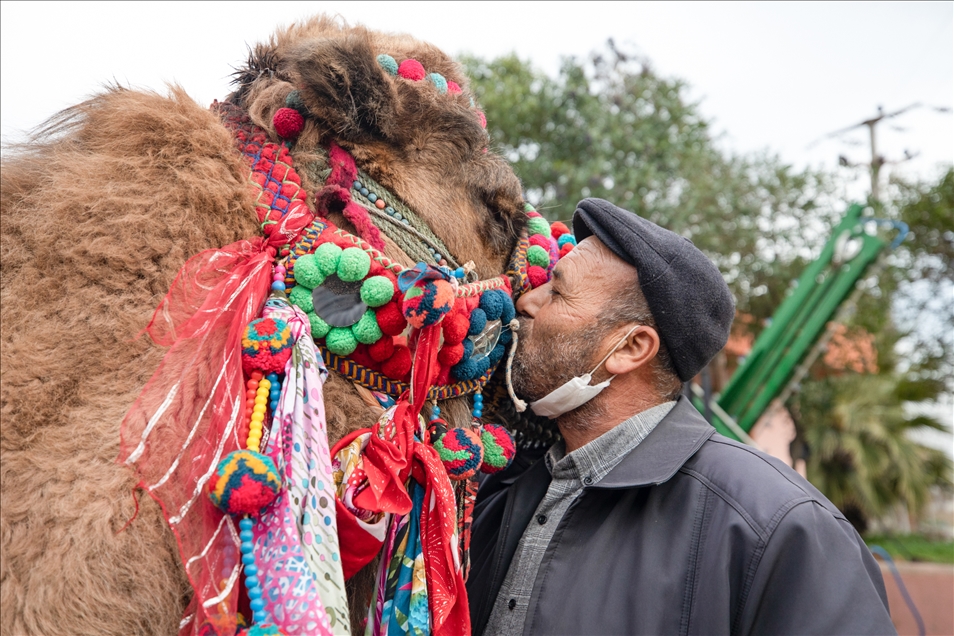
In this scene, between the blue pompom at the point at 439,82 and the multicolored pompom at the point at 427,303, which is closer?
the multicolored pompom at the point at 427,303

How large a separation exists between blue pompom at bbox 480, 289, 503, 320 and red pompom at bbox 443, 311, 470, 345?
154 millimetres

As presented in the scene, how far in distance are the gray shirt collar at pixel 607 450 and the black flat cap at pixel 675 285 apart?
0.72 feet

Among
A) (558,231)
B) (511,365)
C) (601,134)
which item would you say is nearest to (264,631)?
(511,365)

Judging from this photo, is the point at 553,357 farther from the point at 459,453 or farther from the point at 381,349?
the point at 381,349

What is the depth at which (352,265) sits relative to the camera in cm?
166

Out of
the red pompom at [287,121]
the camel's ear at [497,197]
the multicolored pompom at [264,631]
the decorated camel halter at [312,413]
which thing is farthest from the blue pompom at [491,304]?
the multicolored pompom at [264,631]

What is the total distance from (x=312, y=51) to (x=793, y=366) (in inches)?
233

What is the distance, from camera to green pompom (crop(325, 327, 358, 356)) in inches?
67.1

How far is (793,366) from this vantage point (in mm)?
6516

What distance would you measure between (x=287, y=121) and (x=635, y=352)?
1.27 meters

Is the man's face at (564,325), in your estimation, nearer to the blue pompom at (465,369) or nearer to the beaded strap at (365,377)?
the blue pompom at (465,369)

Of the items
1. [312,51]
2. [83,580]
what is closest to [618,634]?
[83,580]

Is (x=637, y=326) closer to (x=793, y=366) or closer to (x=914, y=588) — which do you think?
(x=793, y=366)

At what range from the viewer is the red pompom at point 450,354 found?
1.80 m
